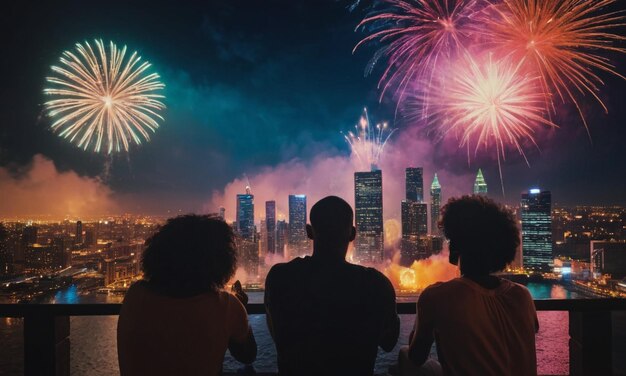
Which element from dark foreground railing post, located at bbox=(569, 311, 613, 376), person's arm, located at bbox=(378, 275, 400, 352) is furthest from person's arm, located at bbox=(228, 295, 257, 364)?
dark foreground railing post, located at bbox=(569, 311, 613, 376)

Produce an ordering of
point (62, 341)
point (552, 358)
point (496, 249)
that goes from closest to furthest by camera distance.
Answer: point (496, 249)
point (62, 341)
point (552, 358)

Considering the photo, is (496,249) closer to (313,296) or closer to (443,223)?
(443,223)

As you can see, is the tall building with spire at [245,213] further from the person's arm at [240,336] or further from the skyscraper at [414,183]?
the person's arm at [240,336]

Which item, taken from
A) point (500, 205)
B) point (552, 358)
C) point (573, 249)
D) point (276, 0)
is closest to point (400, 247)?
point (573, 249)

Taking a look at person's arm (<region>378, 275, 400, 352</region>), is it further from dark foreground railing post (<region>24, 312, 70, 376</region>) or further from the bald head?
dark foreground railing post (<region>24, 312, 70, 376</region>)

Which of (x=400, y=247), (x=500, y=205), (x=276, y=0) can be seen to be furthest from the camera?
(x=400, y=247)

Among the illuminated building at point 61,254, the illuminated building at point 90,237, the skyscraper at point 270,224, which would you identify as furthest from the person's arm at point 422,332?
the skyscraper at point 270,224
